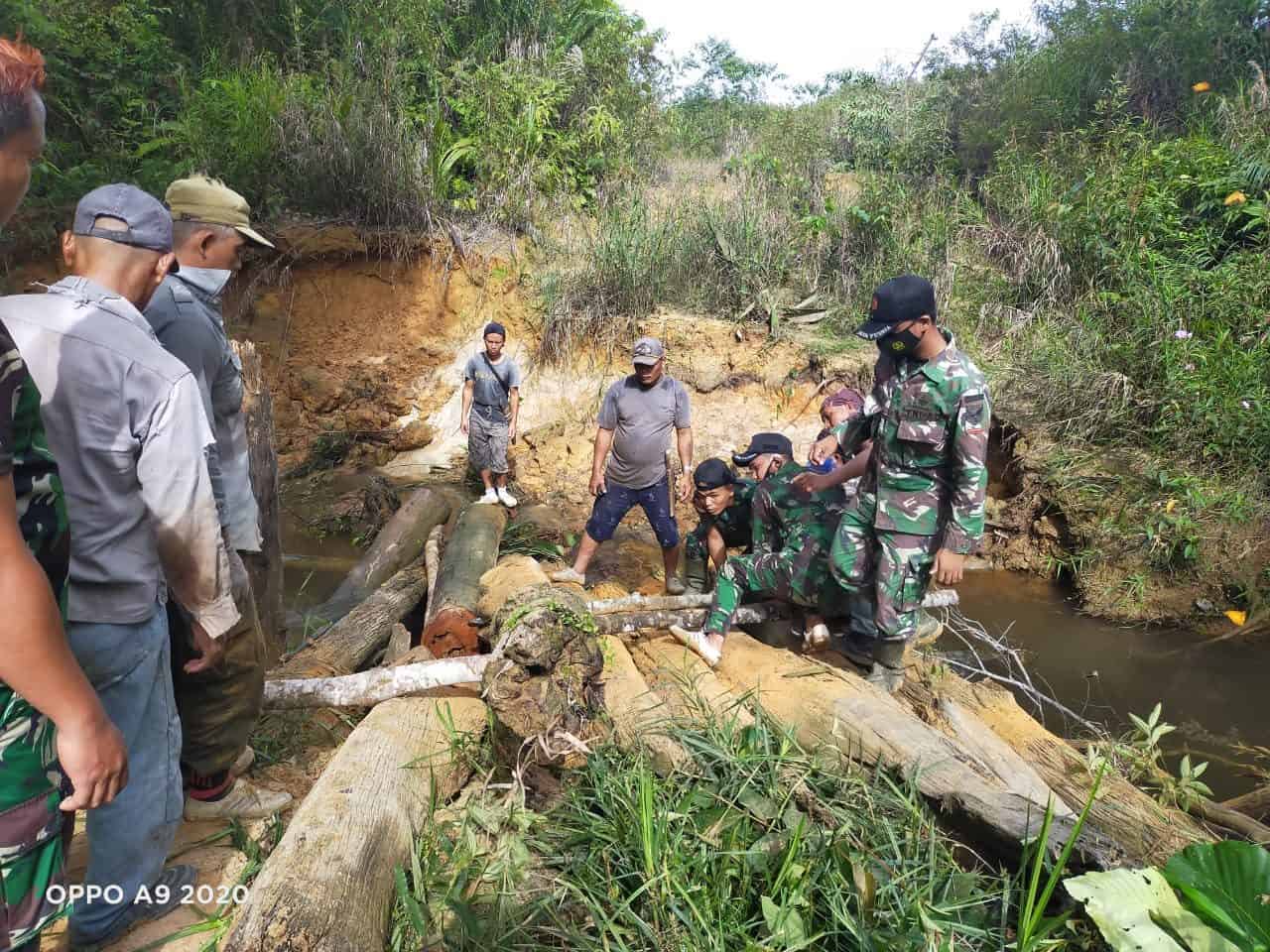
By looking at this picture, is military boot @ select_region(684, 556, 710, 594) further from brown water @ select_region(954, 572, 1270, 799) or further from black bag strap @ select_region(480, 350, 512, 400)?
black bag strap @ select_region(480, 350, 512, 400)

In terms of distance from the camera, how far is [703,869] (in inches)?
76.5

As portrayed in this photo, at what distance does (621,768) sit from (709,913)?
59cm

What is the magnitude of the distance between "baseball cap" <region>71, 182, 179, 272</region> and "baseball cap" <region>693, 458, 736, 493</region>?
9.71 ft

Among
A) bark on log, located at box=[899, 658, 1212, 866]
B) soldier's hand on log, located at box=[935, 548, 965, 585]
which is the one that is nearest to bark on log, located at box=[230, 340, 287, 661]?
bark on log, located at box=[899, 658, 1212, 866]

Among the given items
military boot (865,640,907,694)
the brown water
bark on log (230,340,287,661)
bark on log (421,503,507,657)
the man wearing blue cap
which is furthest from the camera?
the brown water

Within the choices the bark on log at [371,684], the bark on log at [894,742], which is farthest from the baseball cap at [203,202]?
the bark on log at [894,742]

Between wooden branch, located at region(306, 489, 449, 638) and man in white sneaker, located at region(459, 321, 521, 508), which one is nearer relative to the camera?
wooden branch, located at region(306, 489, 449, 638)

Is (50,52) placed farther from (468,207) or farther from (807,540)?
(807,540)

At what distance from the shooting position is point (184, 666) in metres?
2.28

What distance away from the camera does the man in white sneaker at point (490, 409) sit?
6.75 metres

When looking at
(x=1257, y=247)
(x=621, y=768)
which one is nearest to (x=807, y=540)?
(x=621, y=768)

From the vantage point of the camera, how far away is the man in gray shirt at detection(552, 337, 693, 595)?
16.4 feet

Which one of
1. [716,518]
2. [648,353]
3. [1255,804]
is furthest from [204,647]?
[1255,804]

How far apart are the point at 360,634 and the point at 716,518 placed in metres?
2.33
